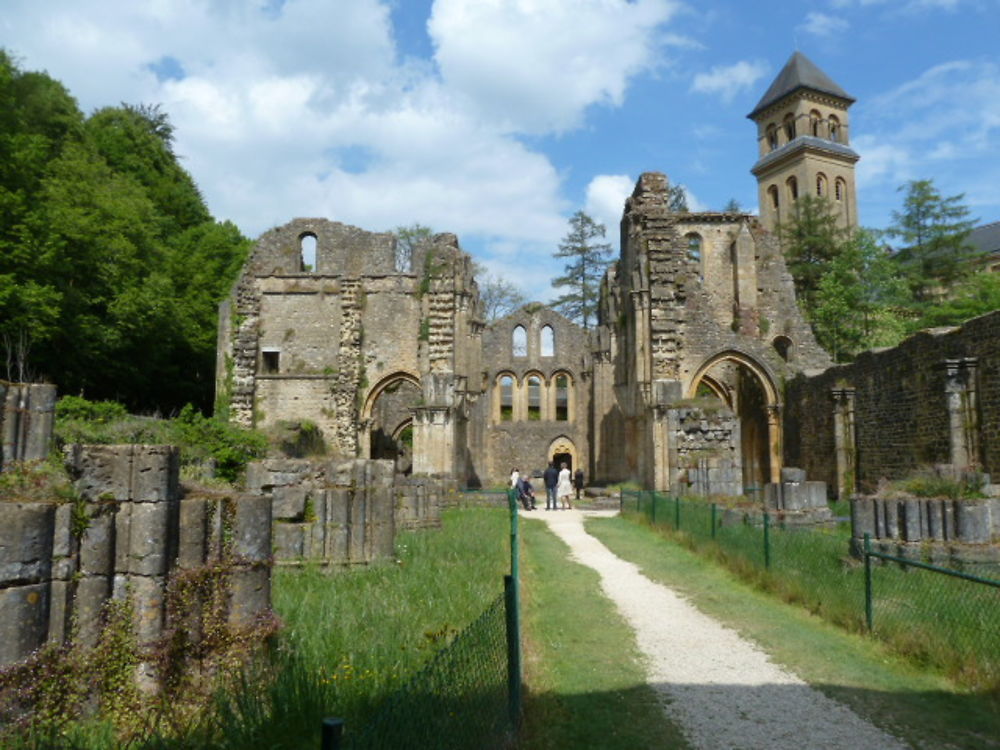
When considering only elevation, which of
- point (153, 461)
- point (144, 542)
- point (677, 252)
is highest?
point (677, 252)

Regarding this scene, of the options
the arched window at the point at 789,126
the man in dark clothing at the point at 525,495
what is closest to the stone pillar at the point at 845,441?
the man in dark clothing at the point at 525,495

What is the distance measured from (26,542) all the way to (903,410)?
17500 mm

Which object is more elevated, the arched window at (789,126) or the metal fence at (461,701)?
the arched window at (789,126)

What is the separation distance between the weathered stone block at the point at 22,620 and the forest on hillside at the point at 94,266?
17.2 m

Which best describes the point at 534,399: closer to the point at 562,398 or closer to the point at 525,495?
the point at 562,398

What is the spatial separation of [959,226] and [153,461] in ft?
149

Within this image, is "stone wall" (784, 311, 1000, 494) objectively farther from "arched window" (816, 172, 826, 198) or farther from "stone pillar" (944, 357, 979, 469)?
"arched window" (816, 172, 826, 198)

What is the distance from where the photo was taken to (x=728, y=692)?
18.4 ft

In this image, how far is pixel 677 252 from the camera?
25.2m

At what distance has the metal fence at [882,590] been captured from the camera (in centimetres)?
562

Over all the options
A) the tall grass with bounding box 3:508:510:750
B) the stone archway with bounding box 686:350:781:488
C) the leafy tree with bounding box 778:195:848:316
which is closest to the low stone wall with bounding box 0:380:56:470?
the tall grass with bounding box 3:508:510:750

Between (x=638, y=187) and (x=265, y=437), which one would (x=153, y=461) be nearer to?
(x=265, y=437)

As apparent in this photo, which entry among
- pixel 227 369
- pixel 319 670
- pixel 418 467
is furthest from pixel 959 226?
pixel 319 670

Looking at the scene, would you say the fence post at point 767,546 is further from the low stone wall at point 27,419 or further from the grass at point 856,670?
the low stone wall at point 27,419
